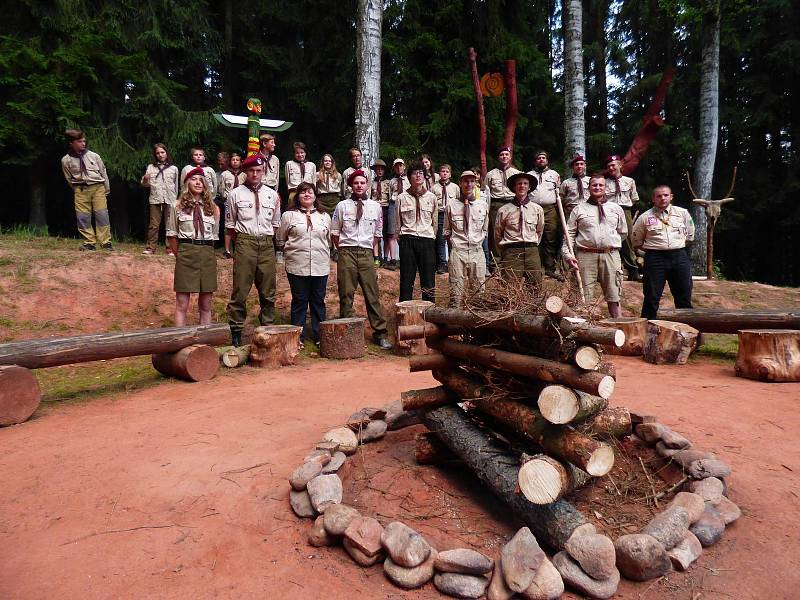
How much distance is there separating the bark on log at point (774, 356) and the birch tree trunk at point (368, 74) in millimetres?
7389

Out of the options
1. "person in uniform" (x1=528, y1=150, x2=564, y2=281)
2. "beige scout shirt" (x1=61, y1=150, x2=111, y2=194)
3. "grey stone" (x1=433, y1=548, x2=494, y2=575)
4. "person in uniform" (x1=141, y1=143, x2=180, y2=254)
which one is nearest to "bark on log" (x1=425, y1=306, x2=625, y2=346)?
"grey stone" (x1=433, y1=548, x2=494, y2=575)

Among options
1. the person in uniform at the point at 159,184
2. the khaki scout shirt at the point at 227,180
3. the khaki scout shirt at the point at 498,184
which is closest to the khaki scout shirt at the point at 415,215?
the khaki scout shirt at the point at 498,184

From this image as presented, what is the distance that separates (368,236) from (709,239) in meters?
8.09

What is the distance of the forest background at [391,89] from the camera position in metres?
12.8

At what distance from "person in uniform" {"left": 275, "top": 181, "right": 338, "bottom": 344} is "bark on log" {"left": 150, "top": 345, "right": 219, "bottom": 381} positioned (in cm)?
167

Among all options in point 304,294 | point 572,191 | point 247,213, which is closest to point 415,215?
point 304,294

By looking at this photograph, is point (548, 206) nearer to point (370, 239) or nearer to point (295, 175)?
point (370, 239)

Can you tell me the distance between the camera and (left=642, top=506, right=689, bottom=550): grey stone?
2656mm

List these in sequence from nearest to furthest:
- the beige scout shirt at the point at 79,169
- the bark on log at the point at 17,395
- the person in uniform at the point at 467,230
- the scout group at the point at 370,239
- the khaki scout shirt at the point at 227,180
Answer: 1. the bark on log at the point at 17,395
2. the scout group at the point at 370,239
3. the person in uniform at the point at 467,230
4. the beige scout shirt at the point at 79,169
5. the khaki scout shirt at the point at 227,180

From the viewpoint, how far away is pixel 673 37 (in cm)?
1878

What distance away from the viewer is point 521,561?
2434 millimetres

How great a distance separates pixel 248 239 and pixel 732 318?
6710mm

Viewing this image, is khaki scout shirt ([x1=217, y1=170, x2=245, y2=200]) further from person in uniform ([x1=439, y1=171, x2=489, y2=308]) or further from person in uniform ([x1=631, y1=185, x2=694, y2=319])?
person in uniform ([x1=631, y1=185, x2=694, y2=319])

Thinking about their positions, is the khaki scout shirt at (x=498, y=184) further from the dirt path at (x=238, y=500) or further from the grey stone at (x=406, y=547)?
the grey stone at (x=406, y=547)
